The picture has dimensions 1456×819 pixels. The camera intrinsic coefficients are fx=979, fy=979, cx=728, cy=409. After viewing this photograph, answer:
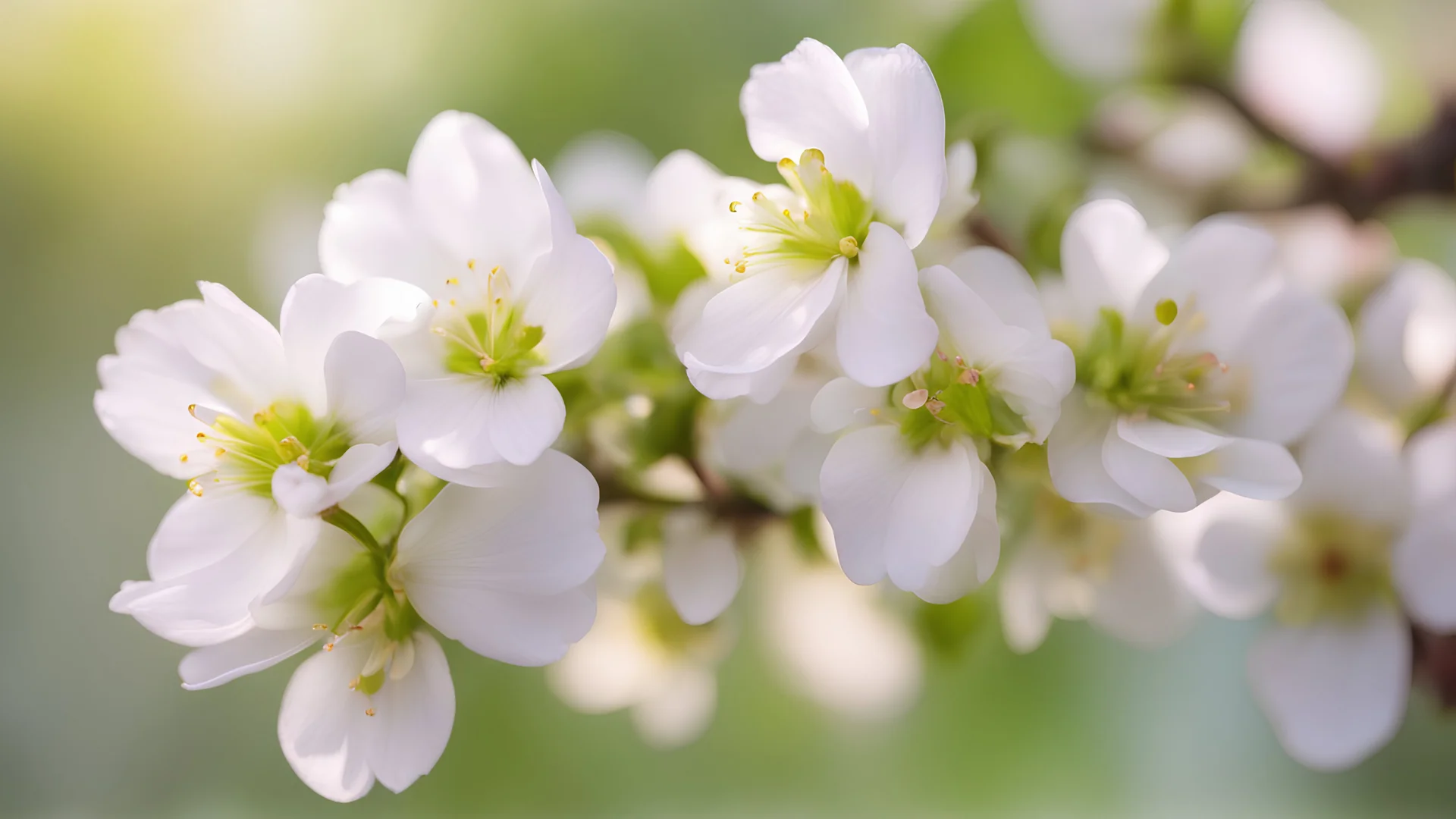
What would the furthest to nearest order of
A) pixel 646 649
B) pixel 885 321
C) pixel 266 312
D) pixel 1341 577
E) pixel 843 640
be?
pixel 266 312, pixel 843 640, pixel 646 649, pixel 1341 577, pixel 885 321

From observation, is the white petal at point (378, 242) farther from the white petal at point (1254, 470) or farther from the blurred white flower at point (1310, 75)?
the blurred white flower at point (1310, 75)

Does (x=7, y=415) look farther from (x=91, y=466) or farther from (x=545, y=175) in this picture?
(x=545, y=175)

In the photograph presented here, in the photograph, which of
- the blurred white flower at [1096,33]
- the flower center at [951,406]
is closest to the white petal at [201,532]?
the flower center at [951,406]

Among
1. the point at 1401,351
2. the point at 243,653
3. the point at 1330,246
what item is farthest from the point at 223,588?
the point at 1330,246

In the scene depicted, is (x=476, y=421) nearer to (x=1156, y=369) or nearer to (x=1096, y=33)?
(x=1156, y=369)

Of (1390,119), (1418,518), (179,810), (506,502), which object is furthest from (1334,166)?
(179,810)
